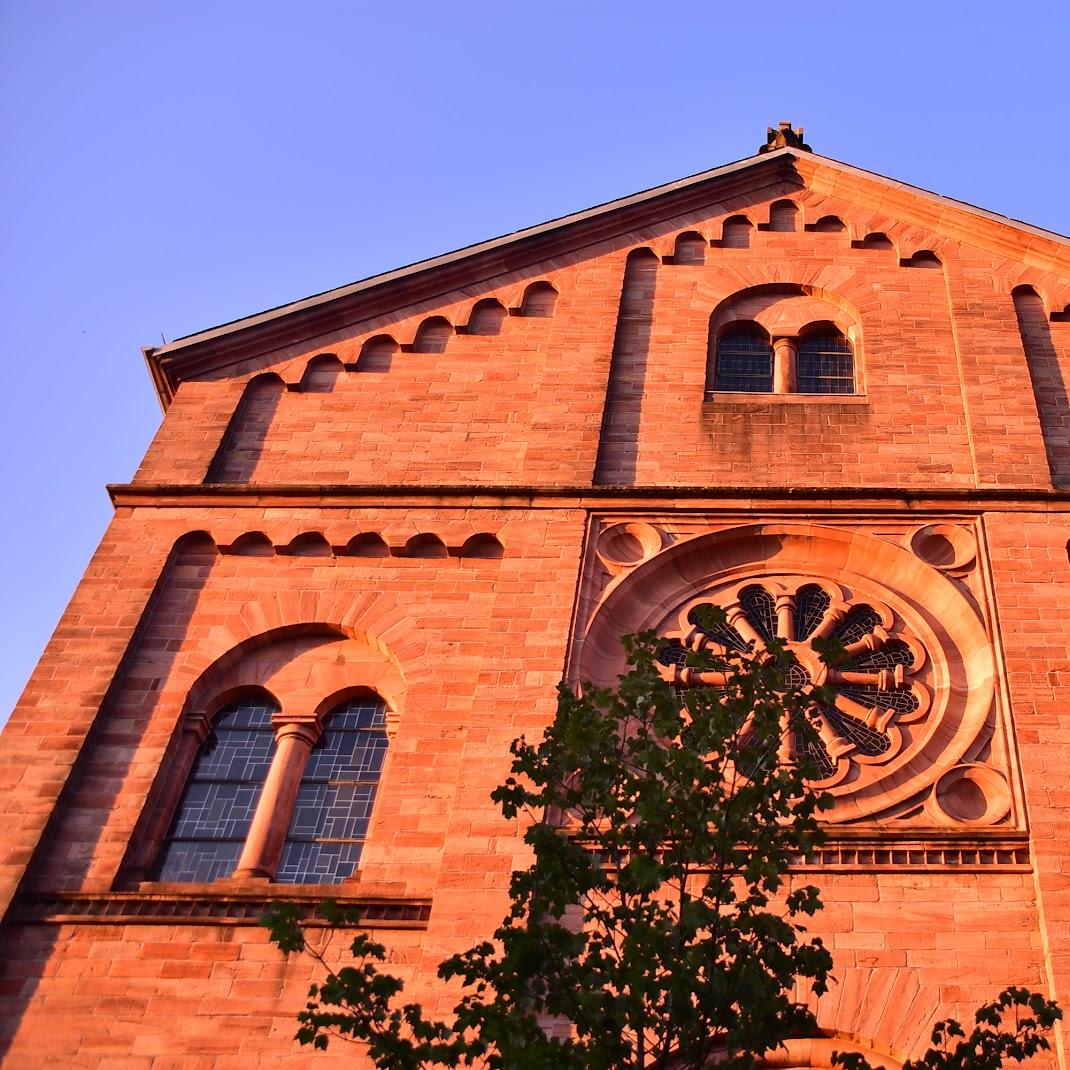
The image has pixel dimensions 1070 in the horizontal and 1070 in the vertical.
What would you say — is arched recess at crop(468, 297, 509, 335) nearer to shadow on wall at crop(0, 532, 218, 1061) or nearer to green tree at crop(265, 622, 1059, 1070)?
shadow on wall at crop(0, 532, 218, 1061)

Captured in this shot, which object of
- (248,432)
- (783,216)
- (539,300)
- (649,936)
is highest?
(783,216)

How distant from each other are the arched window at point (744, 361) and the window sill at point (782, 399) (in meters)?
0.39

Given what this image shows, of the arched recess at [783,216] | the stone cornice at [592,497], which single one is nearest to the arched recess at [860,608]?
the stone cornice at [592,497]

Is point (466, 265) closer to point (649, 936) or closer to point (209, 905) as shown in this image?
point (209, 905)

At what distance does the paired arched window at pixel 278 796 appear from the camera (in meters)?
16.5

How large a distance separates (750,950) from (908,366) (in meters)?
11.7

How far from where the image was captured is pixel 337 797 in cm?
1705

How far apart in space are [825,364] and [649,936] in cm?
1251

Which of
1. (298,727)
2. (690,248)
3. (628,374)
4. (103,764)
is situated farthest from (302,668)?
(690,248)

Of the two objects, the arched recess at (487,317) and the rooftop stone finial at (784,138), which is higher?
the rooftop stone finial at (784,138)

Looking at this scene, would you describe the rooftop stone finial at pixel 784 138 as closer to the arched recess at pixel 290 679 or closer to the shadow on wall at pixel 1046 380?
the shadow on wall at pixel 1046 380

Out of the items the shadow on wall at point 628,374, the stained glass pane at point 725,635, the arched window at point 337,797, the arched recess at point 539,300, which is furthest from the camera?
the arched recess at point 539,300

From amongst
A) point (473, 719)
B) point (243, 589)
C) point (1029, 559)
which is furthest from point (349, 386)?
point (1029, 559)

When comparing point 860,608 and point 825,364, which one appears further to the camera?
point 825,364
